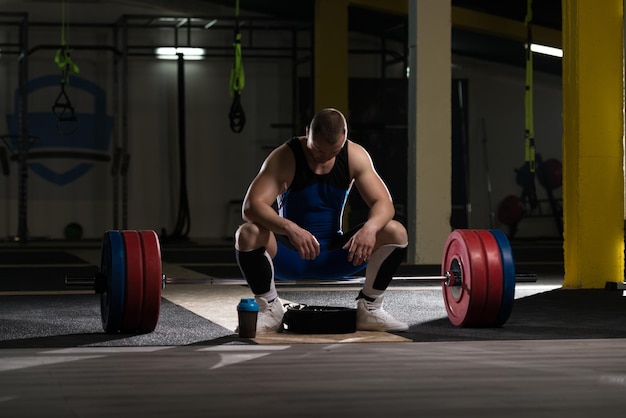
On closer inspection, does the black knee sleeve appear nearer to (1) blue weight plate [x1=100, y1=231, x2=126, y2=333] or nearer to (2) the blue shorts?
(2) the blue shorts

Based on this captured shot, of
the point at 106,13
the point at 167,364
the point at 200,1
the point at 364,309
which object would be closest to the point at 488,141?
the point at 200,1

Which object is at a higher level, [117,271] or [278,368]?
[117,271]

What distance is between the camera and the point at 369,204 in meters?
3.85

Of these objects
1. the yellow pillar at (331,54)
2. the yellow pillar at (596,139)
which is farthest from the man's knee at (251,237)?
the yellow pillar at (331,54)

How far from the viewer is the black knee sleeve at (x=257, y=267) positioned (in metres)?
3.76

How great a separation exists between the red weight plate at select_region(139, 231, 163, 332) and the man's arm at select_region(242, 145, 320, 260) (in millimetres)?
316

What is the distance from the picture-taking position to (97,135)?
1168 centimetres

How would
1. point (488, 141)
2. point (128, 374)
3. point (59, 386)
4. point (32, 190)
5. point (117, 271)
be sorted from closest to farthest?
1. point (59, 386)
2. point (128, 374)
3. point (117, 271)
4. point (32, 190)
5. point (488, 141)

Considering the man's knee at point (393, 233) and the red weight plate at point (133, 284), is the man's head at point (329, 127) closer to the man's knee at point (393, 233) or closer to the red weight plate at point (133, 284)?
the man's knee at point (393, 233)

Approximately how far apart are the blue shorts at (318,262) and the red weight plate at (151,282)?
0.40 metres

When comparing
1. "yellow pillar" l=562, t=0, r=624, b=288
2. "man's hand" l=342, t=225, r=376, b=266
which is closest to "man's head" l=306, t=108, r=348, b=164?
"man's hand" l=342, t=225, r=376, b=266

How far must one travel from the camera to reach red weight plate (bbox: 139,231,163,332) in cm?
372

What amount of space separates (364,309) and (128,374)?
1.20 m

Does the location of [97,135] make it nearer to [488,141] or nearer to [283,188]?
[488,141]
